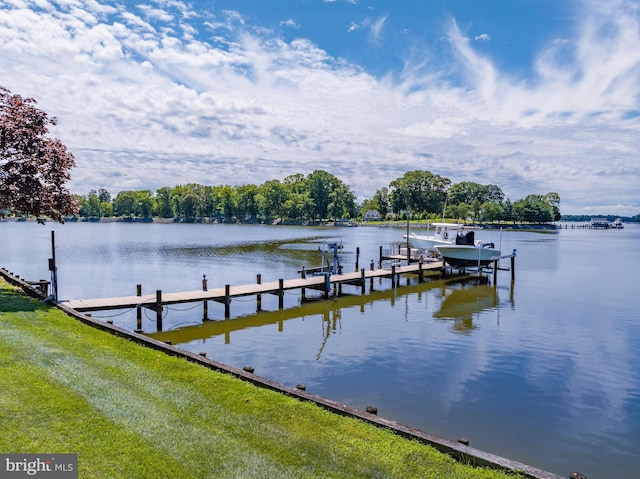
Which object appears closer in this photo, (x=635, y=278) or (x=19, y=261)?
(x=635, y=278)

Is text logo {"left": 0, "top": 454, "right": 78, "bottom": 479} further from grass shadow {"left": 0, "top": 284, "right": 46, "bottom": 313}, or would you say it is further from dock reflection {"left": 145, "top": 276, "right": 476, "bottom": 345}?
dock reflection {"left": 145, "top": 276, "right": 476, "bottom": 345}

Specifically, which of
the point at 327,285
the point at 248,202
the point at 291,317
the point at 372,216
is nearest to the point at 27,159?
the point at 291,317

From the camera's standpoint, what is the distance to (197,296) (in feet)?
72.9

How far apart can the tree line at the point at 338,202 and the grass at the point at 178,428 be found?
144 meters

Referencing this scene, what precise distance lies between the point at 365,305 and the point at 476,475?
67.7 feet

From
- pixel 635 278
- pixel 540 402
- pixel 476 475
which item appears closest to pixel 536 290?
pixel 635 278

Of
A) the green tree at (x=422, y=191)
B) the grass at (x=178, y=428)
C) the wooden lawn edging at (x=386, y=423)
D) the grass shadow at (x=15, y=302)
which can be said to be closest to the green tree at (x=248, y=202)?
the green tree at (x=422, y=191)

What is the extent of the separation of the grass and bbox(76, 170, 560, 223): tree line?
472 ft

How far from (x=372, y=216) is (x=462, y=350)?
16518cm

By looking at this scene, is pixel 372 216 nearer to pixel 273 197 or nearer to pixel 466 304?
pixel 273 197

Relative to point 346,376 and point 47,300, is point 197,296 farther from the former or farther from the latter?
point 346,376

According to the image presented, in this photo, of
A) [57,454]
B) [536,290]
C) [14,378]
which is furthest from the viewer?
[536,290]

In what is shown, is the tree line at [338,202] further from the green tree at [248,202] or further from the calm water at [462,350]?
the calm water at [462,350]

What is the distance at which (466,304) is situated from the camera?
28516 millimetres
